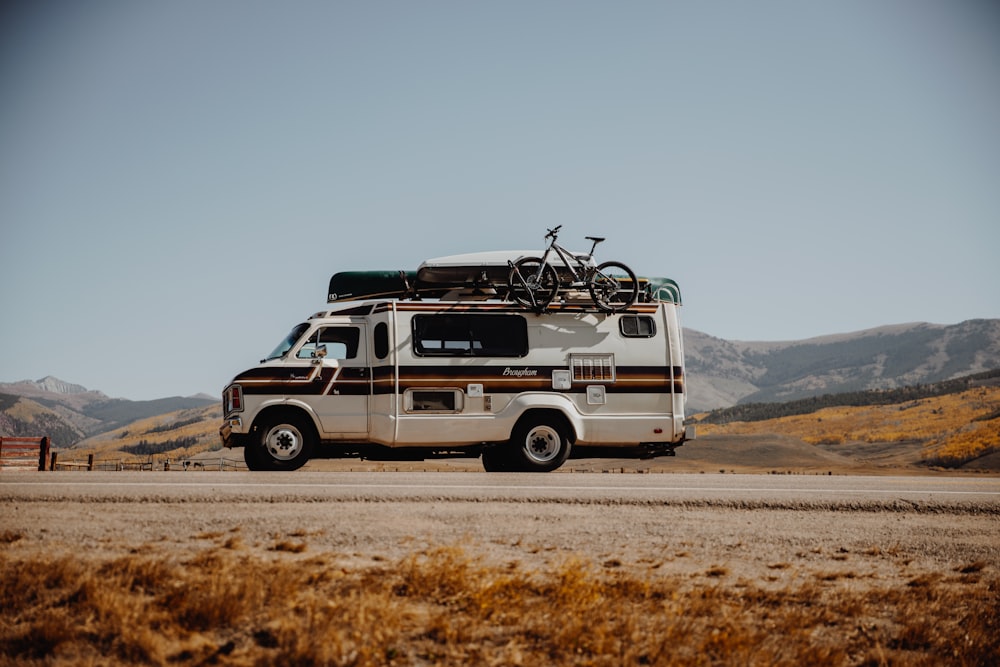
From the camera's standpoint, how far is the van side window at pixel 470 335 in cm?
1580

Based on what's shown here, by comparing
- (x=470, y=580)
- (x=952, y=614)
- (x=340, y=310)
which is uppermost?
(x=340, y=310)

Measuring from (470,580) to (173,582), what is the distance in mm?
2639

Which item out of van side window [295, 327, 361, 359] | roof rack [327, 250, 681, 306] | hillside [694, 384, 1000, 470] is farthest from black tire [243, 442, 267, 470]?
hillside [694, 384, 1000, 470]

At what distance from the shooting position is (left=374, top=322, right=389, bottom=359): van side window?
15641mm

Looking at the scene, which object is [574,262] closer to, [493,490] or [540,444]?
[540,444]

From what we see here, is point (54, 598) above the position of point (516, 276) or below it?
below

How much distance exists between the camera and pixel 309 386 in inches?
603

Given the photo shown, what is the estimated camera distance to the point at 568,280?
55.7ft

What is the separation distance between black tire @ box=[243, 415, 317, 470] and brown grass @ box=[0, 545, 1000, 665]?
6356 mm

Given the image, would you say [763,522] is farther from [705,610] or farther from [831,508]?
[705,610]

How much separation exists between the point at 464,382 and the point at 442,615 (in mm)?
8282

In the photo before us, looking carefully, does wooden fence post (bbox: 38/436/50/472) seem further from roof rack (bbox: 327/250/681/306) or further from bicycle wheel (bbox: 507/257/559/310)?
bicycle wheel (bbox: 507/257/559/310)

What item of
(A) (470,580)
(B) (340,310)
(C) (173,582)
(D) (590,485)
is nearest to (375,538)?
(A) (470,580)

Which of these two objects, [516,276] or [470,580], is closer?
[470,580]
